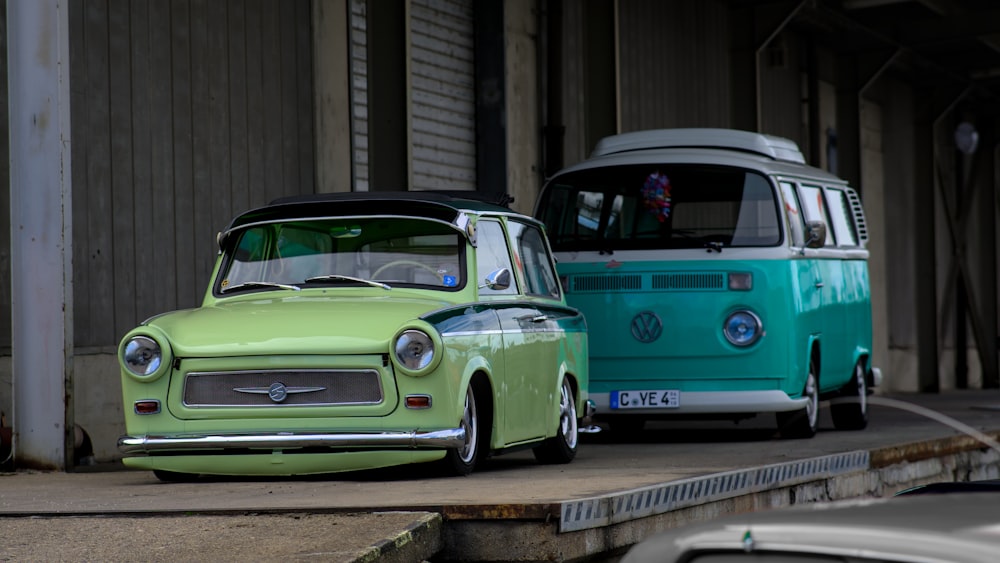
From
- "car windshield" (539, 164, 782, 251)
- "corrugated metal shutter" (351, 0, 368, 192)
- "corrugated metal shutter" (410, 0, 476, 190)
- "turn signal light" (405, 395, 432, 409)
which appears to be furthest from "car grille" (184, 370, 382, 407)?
"corrugated metal shutter" (410, 0, 476, 190)

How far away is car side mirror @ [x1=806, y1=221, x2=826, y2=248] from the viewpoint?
12156 millimetres

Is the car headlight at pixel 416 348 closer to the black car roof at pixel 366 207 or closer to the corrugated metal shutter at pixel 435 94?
the black car roof at pixel 366 207

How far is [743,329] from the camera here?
11.8 m

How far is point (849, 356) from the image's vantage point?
13.7 meters

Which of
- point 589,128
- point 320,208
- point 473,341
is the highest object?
point 589,128

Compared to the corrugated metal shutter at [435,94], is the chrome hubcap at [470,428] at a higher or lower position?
lower

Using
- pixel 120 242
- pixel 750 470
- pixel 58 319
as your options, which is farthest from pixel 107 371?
pixel 750 470

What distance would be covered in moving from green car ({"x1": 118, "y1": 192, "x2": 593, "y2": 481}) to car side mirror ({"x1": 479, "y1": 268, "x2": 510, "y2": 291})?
14 millimetres

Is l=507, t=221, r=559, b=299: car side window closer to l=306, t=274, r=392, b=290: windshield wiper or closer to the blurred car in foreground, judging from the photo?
l=306, t=274, r=392, b=290: windshield wiper

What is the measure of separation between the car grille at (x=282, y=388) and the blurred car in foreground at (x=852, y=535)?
469 centimetres

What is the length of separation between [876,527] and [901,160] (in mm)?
27494

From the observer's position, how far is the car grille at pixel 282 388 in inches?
310

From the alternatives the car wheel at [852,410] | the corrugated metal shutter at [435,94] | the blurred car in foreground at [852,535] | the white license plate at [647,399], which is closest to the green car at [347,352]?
the white license plate at [647,399]

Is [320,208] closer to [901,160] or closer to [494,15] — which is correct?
[494,15]
